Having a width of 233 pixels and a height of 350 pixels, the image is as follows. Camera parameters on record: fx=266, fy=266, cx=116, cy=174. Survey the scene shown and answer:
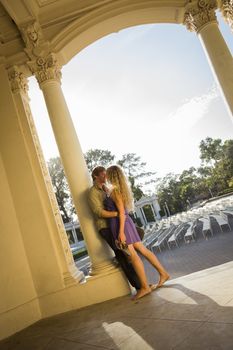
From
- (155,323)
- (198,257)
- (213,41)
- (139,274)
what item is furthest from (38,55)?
(198,257)

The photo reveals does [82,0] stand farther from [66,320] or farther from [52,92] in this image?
[66,320]

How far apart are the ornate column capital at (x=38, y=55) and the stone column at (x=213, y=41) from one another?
347 cm

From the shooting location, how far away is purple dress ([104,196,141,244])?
479 cm

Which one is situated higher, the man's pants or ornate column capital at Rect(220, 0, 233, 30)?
ornate column capital at Rect(220, 0, 233, 30)

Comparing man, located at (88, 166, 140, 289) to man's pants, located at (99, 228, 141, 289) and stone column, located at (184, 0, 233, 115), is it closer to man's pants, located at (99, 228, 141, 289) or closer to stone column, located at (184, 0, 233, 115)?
man's pants, located at (99, 228, 141, 289)

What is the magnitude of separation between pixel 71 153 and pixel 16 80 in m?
2.34

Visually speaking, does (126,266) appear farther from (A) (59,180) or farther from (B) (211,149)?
(B) (211,149)

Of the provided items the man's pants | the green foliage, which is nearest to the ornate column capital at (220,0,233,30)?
the man's pants

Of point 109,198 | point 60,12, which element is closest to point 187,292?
point 109,198

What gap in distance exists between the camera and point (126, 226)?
4.84 meters

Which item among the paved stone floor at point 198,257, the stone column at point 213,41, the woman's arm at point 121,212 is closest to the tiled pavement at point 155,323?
the woman's arm at point 121,212

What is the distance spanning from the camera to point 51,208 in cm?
578

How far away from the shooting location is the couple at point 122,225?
4.70 meters

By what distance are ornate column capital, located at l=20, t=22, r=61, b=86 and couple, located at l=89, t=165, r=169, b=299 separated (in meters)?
2.82
